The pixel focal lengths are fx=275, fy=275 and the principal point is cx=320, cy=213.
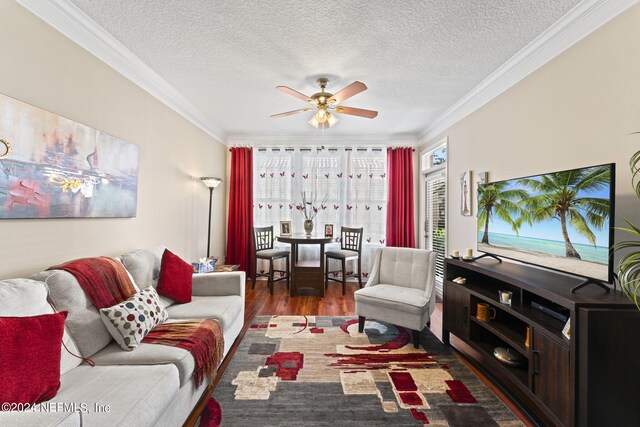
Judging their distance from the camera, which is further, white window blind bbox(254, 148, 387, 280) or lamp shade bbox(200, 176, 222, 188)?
white window blind bbox(254, 148, 387, 280)

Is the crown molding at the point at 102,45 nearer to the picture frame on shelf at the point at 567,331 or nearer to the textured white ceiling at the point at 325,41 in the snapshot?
the textured white ceiling at the point at 325,41

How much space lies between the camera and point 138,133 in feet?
8.64

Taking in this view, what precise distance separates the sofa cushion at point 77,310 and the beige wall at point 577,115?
10.3 ft

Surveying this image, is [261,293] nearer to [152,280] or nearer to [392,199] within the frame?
[152,280]

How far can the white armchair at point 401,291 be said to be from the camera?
252 centimetres

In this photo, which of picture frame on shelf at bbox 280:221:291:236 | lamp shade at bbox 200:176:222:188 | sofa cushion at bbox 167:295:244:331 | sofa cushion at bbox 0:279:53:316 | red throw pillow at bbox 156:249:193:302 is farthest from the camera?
picture frame on shelf at bbox 280:221:291:236

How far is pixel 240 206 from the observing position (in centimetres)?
486

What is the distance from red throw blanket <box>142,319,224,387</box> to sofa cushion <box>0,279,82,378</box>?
0.35 m

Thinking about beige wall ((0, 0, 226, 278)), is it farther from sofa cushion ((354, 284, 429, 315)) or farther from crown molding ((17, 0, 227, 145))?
sofa cushion ((354, 284, 429, 315))

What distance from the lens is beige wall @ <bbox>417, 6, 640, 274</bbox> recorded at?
1.59 meters

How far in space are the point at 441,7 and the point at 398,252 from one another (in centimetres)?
217

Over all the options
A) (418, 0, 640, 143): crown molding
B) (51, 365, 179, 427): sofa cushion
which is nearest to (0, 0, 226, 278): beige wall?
(51, 365, 179, 427): sofa cushion

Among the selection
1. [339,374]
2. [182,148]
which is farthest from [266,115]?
[339,374]

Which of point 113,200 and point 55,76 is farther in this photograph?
point 113,200
